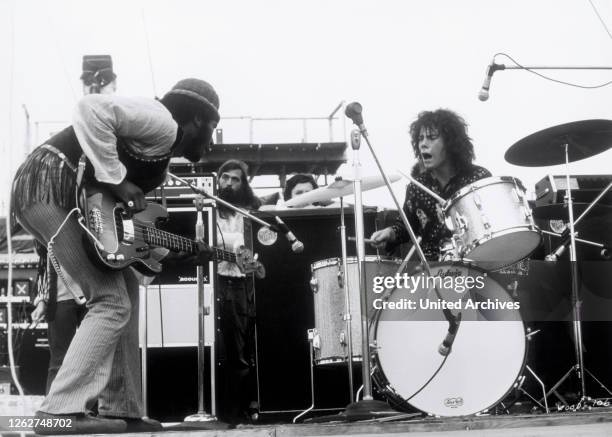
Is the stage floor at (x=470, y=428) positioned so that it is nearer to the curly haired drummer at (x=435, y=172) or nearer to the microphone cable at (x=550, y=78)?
the curly haired drummer at (x=435, y=172)

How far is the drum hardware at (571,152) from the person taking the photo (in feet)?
10.3

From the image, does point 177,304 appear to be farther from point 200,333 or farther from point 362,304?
point 362,304

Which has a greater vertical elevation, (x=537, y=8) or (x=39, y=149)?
(x=537, y=8)

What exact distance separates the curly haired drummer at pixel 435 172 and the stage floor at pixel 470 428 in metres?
1.21

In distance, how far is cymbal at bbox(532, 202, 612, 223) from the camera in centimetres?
344

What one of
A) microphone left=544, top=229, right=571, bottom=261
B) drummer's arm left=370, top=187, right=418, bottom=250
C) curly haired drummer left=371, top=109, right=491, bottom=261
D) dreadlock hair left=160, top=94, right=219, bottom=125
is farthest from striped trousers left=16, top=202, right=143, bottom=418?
microphone left=544, top=229, right=571, bottom=261

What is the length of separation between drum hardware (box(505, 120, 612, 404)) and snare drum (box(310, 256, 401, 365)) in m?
0.91

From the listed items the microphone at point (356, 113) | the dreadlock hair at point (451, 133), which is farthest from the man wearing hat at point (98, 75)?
the dreadlock hair at point (451, 133)

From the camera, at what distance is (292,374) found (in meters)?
3.52

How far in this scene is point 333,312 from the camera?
3.07 m

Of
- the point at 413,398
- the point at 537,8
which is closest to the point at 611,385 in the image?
the point at 413,398

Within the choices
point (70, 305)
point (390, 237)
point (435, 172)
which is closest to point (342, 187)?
point (390, 237)

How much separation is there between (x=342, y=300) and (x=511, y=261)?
0.67 m

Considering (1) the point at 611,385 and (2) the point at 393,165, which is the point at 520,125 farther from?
(1) the point at 611,385
